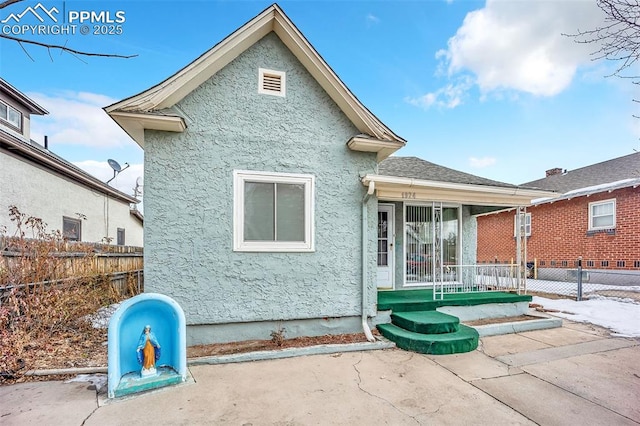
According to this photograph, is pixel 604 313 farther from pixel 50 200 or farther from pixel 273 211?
pixel 50 200

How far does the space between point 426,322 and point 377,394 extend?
2.21 metres

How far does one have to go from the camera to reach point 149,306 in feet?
12.5

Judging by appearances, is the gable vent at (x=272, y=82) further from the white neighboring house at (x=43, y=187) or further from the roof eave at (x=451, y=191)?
the white neighboring house at (x=43, y=187)

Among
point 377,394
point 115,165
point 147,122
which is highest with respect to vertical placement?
point 115,165

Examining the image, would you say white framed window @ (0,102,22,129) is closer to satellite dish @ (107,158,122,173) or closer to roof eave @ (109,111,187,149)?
satellite dish @ (107,158,122,173)

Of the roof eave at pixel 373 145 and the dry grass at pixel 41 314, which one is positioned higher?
the roof eave at pixel 373 145

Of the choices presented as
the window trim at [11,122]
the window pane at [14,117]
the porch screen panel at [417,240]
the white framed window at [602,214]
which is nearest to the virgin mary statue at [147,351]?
the porch screen panel at [417,240]

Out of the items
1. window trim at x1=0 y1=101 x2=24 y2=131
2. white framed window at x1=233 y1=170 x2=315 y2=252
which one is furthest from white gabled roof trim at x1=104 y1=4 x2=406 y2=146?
window trim at x1=0 y1=101 x2=24 y2=131

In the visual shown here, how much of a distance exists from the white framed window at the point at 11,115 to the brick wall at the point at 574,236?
21.0 meters

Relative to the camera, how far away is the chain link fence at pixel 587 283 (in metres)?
9.25

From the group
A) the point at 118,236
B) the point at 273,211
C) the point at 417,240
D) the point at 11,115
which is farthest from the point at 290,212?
the point at 118,236

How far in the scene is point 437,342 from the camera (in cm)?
493

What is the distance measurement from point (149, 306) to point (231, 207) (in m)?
2.06

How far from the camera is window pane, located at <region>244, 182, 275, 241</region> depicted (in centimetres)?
539
